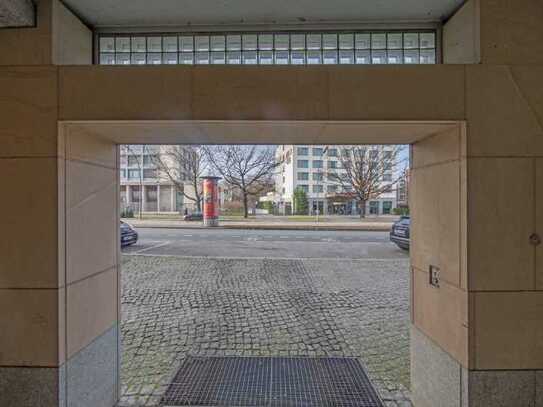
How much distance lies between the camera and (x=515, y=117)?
2.40m

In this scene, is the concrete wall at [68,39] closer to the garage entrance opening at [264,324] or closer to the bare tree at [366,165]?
the garage entrance opening at [264,324]

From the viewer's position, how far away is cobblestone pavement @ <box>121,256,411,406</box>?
13.3ft

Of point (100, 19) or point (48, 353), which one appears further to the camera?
point (100, 19)

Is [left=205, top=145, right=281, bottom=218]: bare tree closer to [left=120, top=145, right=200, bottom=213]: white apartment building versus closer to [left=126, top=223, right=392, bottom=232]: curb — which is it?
[left=126, top=223, right=392, bottom=232]: curb

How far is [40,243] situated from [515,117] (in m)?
3.89

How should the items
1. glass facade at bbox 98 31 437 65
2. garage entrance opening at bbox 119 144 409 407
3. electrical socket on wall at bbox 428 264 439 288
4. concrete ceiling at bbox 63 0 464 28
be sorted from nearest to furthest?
concrete ceiling at bbox 63 0 464 28 < electrical socket on wall at bbox 428 264 439 288 < glass facade at bbox 98 31 437 65 < garage entrance opening at bbox 119 144 409 407

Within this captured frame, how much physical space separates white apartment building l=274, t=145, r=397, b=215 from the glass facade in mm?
39329

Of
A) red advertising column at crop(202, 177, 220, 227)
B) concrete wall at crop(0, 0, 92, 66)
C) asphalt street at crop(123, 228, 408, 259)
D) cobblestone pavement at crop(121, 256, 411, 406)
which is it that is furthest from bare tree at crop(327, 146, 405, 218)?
concrete wall at crop(0, 0, 92, 66)

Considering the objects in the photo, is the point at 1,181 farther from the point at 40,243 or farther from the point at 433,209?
the point at 433,209

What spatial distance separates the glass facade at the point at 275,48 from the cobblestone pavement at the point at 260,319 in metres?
3.64

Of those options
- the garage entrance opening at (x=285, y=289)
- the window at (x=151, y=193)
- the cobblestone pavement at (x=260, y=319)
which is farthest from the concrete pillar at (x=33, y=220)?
the window at (x=151, y=193)

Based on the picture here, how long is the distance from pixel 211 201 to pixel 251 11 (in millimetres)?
22545

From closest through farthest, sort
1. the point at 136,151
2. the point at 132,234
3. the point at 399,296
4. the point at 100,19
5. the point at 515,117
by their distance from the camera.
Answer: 1. the point at 515,117
2. the point at 100,19
3. the point at 399,296
4. the point at 132,234
5. the point at 136,151

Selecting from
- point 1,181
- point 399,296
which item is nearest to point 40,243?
point 1,181
